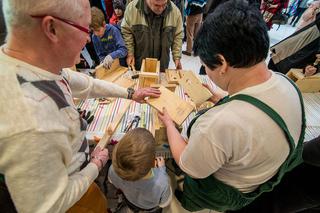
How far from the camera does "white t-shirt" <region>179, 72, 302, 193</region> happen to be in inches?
27.5

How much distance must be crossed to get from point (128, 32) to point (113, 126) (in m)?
1.08

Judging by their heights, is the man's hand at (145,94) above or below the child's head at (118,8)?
below

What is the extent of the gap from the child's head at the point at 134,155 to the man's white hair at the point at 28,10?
0.61m

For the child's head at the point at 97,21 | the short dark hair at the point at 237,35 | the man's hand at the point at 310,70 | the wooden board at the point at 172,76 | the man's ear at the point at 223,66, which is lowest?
the wooden board at the point at 172,76

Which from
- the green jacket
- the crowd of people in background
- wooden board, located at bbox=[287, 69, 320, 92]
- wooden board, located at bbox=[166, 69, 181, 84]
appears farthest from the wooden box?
wooden board, located at bbox=[287, 69, 320, 92]

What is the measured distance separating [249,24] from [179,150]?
602 millimetres

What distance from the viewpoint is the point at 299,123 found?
2.64 ft

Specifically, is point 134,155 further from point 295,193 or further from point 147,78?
point 295,193

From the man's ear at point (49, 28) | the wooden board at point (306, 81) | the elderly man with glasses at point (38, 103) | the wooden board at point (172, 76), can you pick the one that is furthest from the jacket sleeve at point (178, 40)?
the man's ear at point (49, 28)

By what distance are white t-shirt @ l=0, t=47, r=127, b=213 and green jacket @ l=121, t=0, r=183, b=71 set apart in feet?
4.34

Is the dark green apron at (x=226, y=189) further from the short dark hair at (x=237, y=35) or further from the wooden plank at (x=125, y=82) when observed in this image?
the wooden plank at (x=125, y=82)

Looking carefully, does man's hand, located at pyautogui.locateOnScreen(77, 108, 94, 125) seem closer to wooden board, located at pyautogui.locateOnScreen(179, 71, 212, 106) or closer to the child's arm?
the child's arm

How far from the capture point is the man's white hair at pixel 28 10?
0.55 meters

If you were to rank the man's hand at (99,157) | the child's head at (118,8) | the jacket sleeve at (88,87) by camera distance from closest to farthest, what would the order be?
the man's hand at (99,157) → the jacket sleeve at (88,87) → the child's head at (118,8)
